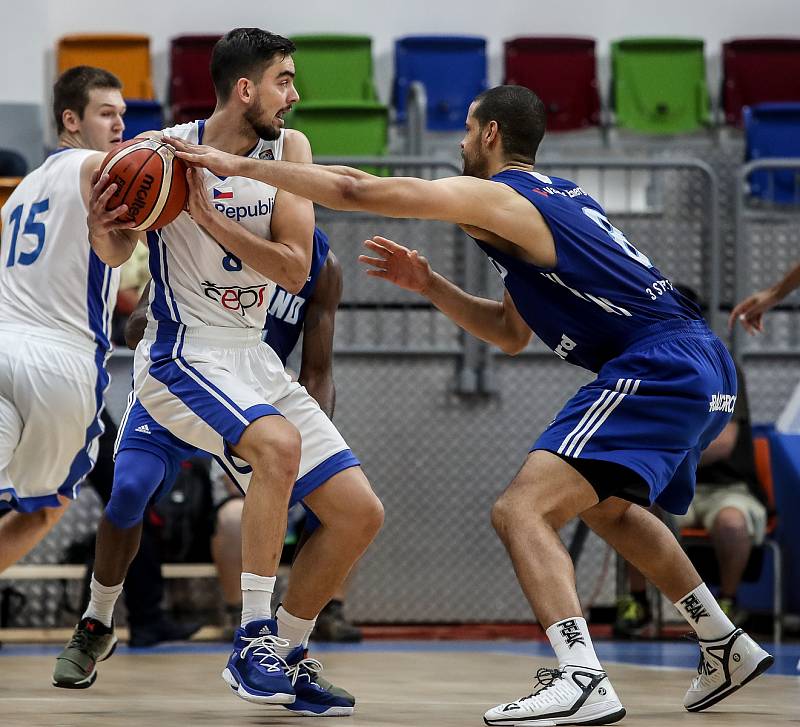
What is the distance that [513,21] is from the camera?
11555mm

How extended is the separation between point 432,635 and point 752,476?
77.7 inches

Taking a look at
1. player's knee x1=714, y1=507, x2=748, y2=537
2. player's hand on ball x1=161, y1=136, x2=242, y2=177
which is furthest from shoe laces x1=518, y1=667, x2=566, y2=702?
player's knee x1=714, y1=507, x2=748, y2=537

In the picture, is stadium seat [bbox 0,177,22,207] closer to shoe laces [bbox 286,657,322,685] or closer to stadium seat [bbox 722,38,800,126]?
shoe laces [bbox 286,657,322,685]

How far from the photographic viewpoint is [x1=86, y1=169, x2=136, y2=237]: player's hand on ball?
3.67m

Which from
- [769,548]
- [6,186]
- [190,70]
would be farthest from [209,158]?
[190,70]

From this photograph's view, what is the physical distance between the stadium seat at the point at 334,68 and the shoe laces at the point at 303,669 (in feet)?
23.5

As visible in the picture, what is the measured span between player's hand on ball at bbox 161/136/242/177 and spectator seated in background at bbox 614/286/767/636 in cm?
382

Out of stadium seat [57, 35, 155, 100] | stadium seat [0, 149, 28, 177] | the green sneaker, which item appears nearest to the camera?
the green sneaker

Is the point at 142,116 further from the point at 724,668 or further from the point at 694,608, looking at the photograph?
the point at 724,668

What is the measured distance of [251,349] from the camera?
398 centimetres

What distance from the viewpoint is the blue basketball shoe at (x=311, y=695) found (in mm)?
3639

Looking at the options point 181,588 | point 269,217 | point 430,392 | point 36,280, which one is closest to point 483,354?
point 430,392

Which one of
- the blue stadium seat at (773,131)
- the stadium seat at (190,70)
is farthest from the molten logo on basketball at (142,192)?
the stadium seat at (190,70)

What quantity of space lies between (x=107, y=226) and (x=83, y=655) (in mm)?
1509
